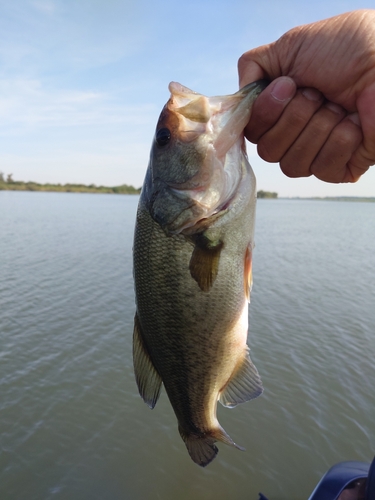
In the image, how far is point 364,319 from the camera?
1110cm

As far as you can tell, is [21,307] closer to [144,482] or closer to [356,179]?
[144,482]

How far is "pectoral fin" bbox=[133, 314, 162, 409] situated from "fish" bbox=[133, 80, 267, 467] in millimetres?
28

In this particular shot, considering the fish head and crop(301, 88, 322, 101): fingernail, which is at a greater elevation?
crop(301, 88, 322, 101): fingernail

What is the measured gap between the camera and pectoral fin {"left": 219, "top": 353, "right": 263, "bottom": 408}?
7.40 feet

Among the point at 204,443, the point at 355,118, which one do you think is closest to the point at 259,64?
the point at 355,118

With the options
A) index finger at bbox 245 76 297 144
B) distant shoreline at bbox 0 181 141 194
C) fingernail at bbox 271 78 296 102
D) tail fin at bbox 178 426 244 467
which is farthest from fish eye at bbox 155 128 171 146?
distant shoreline at bbox 0 181 141 194

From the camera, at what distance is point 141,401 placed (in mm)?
7277

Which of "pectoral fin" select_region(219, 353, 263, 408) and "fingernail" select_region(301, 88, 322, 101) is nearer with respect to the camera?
"fingernail" select_region(301, 88, 322, 101)

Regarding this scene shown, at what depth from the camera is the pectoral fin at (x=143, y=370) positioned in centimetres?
221

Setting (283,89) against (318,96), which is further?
(318,96)

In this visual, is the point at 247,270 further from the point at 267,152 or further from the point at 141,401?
the point at 141,401

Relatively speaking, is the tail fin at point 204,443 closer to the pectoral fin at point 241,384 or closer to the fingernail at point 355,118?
the pectoral fin at point 241,384

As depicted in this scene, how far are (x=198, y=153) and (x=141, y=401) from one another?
6.37 m

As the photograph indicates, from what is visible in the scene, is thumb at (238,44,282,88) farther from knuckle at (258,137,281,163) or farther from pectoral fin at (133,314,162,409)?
pectoral fin at (133,314,162,409)
